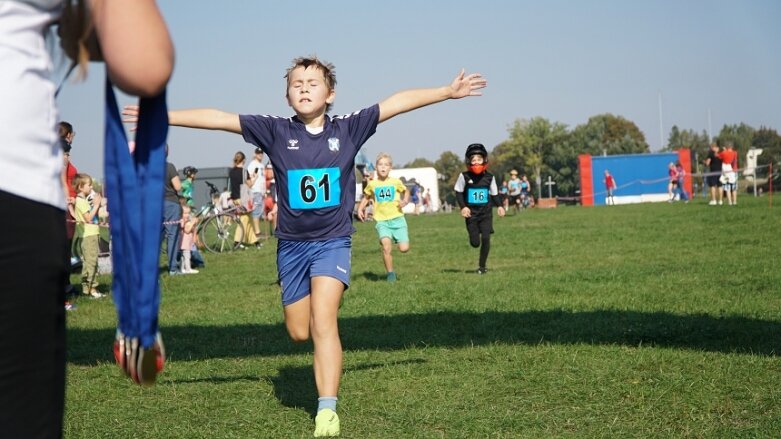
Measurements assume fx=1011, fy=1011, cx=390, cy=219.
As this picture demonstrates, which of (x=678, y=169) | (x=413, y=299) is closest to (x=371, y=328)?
(x=413, y=299)

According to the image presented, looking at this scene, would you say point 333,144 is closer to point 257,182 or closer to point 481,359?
point 481,359

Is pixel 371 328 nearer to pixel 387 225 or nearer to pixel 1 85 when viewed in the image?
pixel 387 225

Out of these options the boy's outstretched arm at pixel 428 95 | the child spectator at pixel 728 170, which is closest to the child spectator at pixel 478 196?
the boy's outstretched arm at pixel 428 95

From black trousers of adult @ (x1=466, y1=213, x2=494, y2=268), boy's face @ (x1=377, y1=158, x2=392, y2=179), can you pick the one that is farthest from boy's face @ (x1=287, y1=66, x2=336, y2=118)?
black trousers of adult @ (x1=466, y1=213, x2=494, y2=268)

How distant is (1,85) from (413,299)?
995 centimetres

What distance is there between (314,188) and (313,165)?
0.47ft

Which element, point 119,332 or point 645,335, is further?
point 645,335

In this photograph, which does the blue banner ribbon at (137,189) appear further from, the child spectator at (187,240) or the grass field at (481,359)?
the child spectator at (187,240)

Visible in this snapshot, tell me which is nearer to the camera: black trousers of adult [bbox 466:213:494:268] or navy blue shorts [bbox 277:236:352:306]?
navy blue shorts [bbox 277:236:352:306]

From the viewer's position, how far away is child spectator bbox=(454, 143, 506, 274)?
15672mm

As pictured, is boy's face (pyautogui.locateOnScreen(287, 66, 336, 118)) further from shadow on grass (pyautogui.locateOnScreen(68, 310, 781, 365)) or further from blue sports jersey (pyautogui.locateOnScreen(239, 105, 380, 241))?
shadow on grass (pyautogui.locateOnScreen(68, 310, 781, 365))

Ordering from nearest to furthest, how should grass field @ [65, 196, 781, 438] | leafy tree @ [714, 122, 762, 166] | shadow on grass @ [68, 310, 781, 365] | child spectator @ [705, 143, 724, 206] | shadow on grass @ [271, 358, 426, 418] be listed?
1. grass field @ [65, 196, 781, 438]
2. shadow on grass @ [271, 358, 426, 418]
3. shadow on grass @ [68, 310, 781, 365]
4. child spectator @ [705, 143, 724, 206]
5. leafy tree @ [714, 122, 762, 166]

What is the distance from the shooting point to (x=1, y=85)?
2.02 metres

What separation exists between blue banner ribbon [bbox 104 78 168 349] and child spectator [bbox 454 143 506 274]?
1343cm
